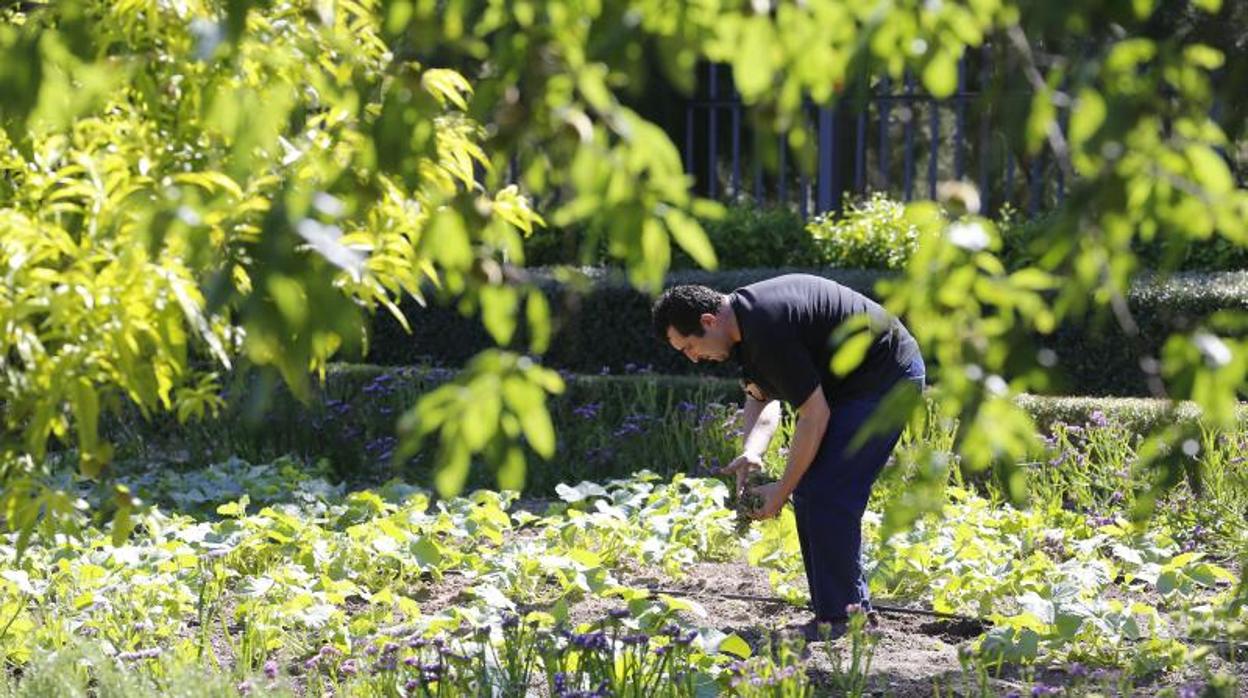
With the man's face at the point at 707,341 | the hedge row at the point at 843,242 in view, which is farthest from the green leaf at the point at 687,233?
the hedge row at the point at 843,242

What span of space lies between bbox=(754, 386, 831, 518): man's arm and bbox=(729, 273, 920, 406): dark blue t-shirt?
33mm

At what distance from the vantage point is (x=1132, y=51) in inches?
69.8

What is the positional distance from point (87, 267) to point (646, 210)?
1250 mm

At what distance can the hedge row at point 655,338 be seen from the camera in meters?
8.90

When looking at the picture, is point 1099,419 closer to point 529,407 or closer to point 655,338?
point 655,338

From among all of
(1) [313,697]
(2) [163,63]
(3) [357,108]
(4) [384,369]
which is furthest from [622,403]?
(3) [357,108]

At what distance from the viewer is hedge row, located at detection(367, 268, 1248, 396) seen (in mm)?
8898

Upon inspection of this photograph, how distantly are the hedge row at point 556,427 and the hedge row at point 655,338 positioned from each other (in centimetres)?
52

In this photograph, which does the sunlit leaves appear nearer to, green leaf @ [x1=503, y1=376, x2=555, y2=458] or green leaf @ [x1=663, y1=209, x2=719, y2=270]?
green leaf @ [x1=503, y1=376, x2=555, y2=458]

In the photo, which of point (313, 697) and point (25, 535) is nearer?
point (25, 535)

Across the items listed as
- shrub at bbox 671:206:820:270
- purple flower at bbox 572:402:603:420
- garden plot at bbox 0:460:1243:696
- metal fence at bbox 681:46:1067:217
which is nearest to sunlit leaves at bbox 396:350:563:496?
garden plot at bbox 0:460:1243:696

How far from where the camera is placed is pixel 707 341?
4527 mm

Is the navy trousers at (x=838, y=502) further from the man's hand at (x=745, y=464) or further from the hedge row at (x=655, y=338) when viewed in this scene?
the hedge row at (x=655, y=338)

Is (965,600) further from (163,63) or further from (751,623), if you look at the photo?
(163,63)
